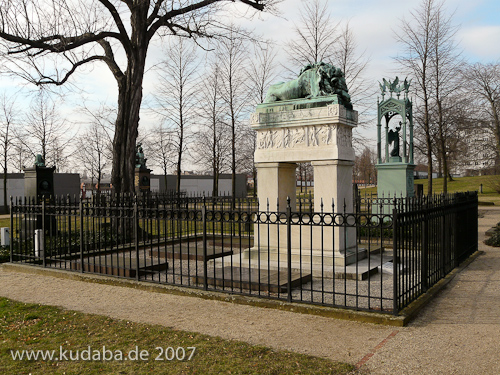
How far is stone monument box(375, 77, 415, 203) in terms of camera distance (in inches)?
669

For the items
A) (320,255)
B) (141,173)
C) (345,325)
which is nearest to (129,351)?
(345,325)

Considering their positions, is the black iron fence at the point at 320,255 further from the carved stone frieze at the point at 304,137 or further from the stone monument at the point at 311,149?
the carved stone frieze at the point at 304,137

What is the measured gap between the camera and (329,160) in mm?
7930

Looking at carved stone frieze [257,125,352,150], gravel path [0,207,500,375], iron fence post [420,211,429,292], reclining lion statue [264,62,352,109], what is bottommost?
gravel path [0,207,500,375]

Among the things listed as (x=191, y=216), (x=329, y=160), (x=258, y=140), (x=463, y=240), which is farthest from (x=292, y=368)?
(x=463, y=240)

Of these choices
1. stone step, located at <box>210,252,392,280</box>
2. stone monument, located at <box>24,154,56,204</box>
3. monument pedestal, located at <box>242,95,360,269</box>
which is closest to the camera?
stone step, located at <box>210,252,392,280</box>

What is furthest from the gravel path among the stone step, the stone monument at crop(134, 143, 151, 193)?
the stone monument at crop(134, 143, 151, 193)

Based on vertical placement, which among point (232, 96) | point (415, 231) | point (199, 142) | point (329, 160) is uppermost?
point (232, 96)

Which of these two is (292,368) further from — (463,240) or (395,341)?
(463,240)

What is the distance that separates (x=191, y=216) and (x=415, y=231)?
3644 millimetres

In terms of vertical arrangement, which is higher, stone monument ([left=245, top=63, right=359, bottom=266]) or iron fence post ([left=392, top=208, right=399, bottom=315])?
stone monument ([left=245, top=63, right=359, bottom=266])

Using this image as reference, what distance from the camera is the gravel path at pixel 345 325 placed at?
418 centimetres

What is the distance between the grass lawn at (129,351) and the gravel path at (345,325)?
265 millimetres

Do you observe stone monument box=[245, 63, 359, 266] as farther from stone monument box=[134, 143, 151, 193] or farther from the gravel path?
stone monument box=[134, 143, 151, 193]
